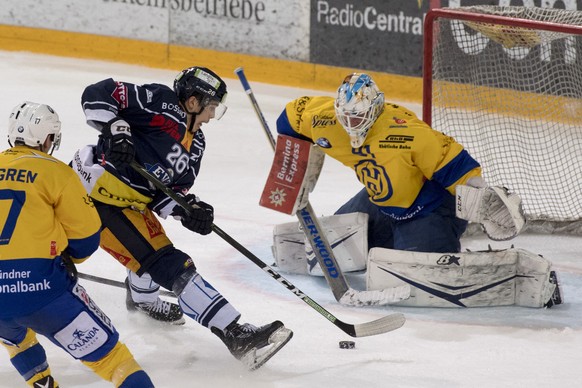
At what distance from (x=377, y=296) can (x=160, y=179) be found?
99cm

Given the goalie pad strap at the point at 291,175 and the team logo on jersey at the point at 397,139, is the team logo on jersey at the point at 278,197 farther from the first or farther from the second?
the team logo on jersey at the point at 397,139

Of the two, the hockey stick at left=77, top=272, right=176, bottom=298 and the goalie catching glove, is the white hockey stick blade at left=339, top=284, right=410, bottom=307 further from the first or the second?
the hockey stick at left=77, top=272, right=176, bottom=298

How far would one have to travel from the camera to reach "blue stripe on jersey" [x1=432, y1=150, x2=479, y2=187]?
451 centimetres

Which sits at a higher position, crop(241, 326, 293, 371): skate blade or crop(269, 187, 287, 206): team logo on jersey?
crop(269, 187, 287, 206): team logo on jersey

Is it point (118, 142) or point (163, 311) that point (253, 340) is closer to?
point (163, 311)

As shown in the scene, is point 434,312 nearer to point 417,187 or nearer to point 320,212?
point 417,187

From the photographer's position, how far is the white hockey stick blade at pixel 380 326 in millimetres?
4047

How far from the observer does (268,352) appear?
3.79m

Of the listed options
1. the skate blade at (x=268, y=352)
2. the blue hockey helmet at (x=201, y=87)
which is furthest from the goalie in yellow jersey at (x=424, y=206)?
the skate blade at (x=268, y=352)

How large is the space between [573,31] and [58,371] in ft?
8.49

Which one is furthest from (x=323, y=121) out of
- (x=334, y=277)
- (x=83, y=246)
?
(x=83, y=246)

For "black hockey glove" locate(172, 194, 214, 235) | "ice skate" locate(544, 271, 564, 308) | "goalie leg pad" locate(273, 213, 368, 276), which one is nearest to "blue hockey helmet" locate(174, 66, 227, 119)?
"black hockey glove" locate(172, 194, 214, 235)

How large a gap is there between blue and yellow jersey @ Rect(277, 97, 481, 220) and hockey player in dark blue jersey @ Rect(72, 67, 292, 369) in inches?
27.4

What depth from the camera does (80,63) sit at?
9.02 metres
